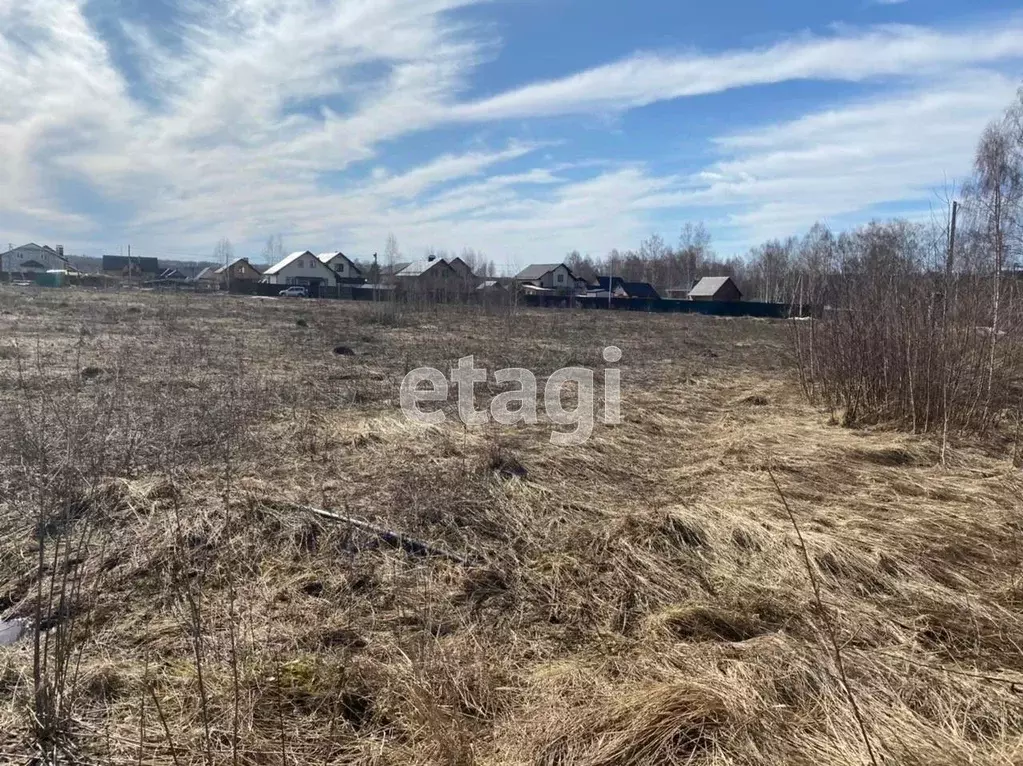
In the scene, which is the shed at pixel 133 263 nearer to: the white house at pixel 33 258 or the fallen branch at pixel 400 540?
the white house at pixel 33 258

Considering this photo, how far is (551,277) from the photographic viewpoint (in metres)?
62.0

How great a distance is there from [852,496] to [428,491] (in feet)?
10.7

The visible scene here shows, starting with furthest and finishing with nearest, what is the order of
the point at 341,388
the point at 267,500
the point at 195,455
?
the point at 341,388, the point at 195,455, the point at 267,500

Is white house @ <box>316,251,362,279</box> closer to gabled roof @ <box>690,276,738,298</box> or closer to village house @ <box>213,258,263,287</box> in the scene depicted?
village house @ <box>213,258,263,287</box>

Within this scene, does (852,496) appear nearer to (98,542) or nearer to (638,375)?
(98,542)

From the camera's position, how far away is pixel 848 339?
7746 mm

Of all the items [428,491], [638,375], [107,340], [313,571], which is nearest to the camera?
[313,571]

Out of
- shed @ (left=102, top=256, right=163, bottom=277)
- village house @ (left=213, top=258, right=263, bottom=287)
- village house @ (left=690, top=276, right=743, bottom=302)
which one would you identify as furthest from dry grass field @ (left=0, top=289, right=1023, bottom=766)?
shed @ (left=102, top=256, right=163, bottom=277)

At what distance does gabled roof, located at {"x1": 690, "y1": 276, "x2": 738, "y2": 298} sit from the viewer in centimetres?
4970

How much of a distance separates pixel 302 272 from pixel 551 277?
24.3 m

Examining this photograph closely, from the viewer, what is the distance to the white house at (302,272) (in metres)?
59.5

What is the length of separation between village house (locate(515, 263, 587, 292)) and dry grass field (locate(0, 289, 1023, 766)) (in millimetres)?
55191

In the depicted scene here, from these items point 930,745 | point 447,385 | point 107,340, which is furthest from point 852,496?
point 107,340

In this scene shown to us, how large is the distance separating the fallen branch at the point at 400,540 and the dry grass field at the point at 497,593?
0.05 m
